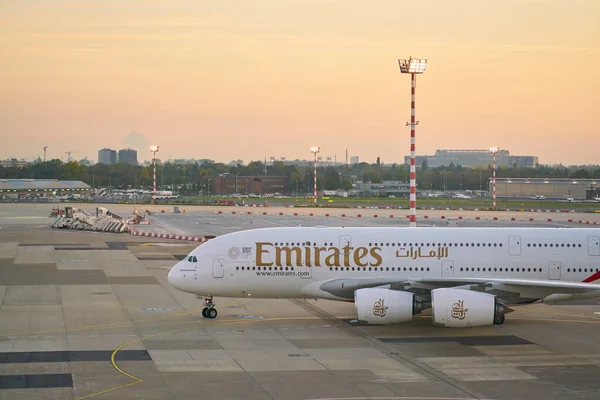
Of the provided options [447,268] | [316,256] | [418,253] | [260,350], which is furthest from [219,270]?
[447,268]

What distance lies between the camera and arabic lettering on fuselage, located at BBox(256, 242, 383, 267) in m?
31.8

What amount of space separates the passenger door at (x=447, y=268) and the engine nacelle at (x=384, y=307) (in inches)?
107

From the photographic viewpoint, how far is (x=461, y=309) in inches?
1154

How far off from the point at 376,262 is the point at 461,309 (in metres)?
4.19

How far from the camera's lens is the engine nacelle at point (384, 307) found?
29.7m

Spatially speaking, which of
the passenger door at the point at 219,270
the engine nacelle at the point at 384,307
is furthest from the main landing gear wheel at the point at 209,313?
the engine nacelle at the point at 384,307

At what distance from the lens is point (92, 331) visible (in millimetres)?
29922

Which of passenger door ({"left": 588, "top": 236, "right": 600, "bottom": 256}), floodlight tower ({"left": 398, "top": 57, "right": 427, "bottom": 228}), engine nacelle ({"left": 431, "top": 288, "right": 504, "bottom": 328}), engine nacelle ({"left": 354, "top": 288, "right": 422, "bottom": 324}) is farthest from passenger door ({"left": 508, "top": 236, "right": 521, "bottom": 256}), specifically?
floodlight tower ({"left": 398, "top": 57, "right": 427, "bottom": 228})

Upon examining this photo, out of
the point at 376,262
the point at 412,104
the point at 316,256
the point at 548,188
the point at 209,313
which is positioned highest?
the point at 412,104

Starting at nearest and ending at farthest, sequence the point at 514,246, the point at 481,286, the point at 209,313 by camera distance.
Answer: the point at 481,286
the point at 514,246
the point at 209,313

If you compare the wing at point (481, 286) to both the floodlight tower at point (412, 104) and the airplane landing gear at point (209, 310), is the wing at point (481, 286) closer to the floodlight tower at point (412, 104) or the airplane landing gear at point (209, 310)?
the airplane landing gear at point (209, 310)

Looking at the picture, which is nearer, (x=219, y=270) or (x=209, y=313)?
(x=219, y=270)

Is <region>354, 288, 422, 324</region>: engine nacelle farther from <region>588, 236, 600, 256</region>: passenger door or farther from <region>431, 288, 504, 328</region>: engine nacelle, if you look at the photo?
<region>588, 236, 600, 256</region>: passenger door

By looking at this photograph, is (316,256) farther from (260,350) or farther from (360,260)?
(260,350)
